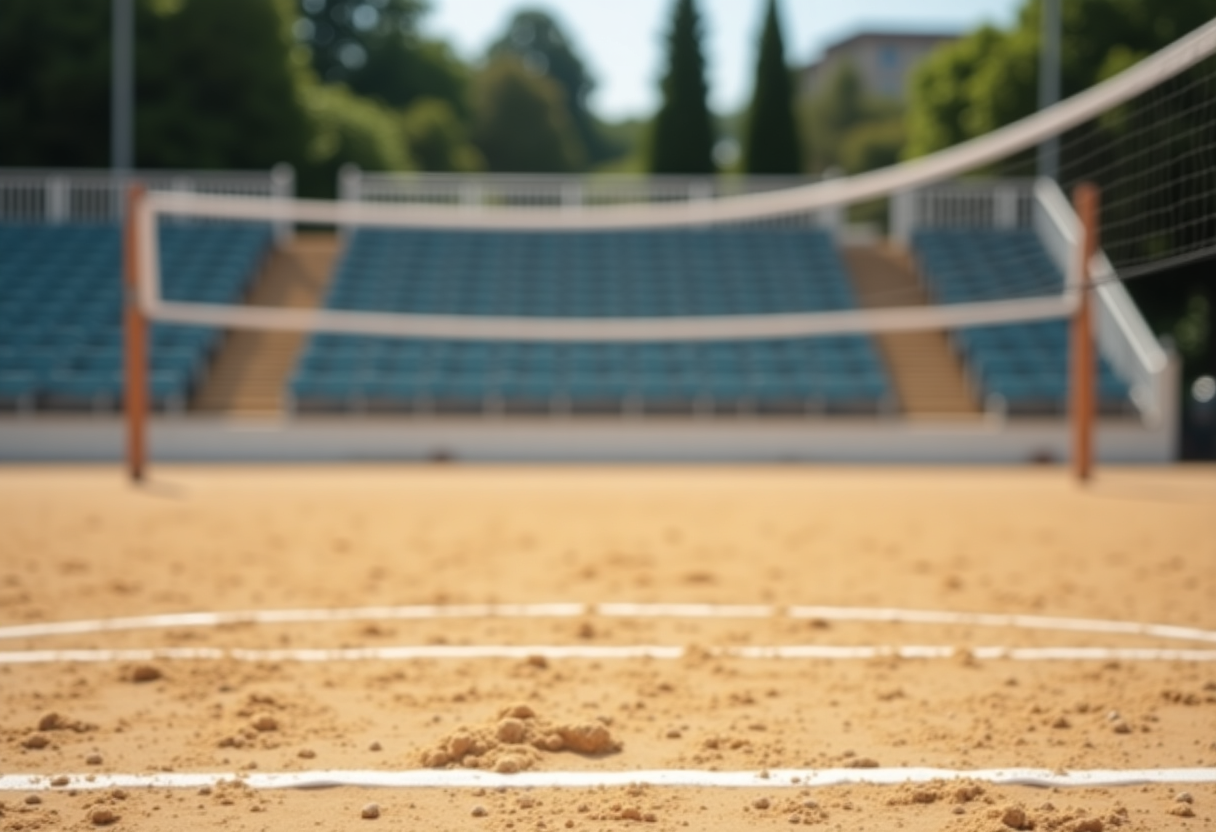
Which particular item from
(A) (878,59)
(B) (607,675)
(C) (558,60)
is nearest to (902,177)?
(B) (607,675)

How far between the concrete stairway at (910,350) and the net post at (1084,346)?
4.36 metres

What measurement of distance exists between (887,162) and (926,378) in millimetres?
34273

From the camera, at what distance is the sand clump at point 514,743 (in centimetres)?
296

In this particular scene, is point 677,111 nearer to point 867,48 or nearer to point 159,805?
point 867,48

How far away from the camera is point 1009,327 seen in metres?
17.7

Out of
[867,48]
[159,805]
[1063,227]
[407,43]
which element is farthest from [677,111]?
[159,805]

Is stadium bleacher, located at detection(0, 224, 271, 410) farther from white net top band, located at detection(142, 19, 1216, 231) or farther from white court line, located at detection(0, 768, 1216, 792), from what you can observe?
white court line, located at detection(0, 768, 1216, 792)

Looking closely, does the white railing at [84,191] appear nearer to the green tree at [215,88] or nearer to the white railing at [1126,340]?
the green tree at [215,88]

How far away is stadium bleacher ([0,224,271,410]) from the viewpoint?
15.2 metres

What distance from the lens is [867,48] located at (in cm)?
4753

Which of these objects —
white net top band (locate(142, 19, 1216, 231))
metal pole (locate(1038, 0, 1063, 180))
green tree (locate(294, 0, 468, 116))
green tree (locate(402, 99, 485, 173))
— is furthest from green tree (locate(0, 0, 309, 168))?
metal pole (locate(1038, 0, 1063, 180))

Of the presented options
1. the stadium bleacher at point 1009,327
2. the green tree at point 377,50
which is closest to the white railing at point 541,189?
the stadium bleacher at point 1009,327

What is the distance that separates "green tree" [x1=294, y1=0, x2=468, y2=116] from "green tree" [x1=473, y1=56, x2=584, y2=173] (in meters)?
4.17

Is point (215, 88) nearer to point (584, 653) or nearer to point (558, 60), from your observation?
point (584, 653)
